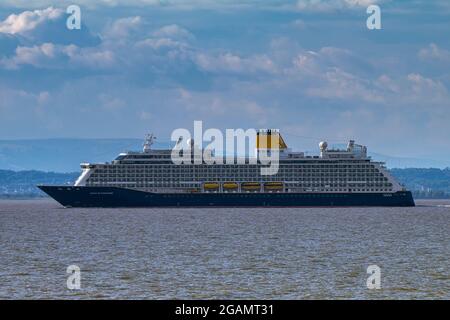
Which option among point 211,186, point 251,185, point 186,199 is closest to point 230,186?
point 211,186

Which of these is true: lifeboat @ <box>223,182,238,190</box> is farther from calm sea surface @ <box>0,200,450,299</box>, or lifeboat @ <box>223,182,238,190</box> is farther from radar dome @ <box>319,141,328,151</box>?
calm sea surface @ <box>0,200,450,299</box>

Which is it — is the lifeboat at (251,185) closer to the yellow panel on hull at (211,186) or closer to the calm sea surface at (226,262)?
the yellow panel on hull at (211,186)

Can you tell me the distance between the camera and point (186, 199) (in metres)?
150

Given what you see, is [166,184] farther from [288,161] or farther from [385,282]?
[385,282]

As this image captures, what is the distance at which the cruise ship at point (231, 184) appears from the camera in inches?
5891

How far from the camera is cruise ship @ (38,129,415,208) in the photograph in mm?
149625

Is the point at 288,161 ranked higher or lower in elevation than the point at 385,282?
higher

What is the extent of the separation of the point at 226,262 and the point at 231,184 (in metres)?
102

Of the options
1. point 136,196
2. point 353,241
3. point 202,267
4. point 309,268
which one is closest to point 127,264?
point 202,267

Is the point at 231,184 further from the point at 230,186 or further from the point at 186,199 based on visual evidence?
the point at 186,199

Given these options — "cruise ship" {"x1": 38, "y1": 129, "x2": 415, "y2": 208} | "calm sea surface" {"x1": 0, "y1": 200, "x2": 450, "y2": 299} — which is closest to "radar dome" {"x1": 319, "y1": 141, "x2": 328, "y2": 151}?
"cruise ship" {"x1": 38, "y1": 129, "x2": 415, "y2": 208}
